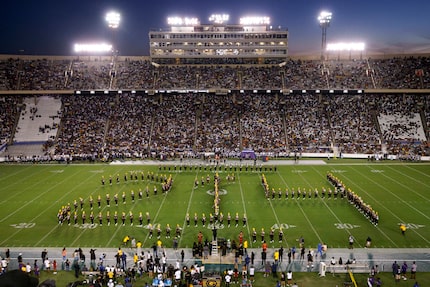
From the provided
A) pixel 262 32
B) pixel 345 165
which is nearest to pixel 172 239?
pixel 345 165

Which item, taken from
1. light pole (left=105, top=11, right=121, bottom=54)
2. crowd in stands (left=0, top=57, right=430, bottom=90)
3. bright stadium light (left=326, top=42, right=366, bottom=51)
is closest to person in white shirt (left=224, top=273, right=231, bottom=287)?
crowd in stands (left=0, top=57, right=430, bottom=90)

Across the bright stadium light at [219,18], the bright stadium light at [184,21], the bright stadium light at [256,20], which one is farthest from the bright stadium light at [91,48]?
the bright stadium light at [256,20]

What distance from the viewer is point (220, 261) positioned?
14844mm

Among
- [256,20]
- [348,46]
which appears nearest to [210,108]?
[256,20]

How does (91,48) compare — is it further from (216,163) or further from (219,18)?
(216,163)

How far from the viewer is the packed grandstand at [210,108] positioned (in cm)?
4178

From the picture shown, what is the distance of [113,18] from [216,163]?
27.3 m

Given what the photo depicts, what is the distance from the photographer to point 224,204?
893 inches

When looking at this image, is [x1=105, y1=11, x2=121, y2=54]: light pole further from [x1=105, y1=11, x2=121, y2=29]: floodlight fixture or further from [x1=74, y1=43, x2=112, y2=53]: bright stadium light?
[x1=74, y1=43, x2=112, y2=53]: bright stadium light

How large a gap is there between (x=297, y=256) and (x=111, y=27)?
146 feet

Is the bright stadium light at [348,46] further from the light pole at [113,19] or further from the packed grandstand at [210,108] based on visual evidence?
the light pole at [113,19]

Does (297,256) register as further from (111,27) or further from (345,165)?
(111,27)

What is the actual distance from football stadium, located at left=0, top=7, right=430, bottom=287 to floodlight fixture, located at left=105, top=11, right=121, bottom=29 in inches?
10.5

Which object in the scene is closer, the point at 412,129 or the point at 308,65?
the point at 412,129
